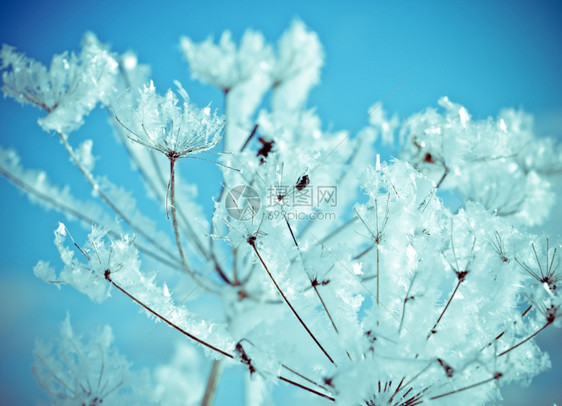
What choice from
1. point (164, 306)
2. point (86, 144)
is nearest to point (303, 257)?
point (164, 306)

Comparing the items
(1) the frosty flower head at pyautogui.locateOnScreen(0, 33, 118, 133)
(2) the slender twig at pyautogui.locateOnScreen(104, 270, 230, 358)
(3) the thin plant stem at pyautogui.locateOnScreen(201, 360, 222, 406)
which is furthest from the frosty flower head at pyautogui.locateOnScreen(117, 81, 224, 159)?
(3) the thin plant stem at pyautogui.locateOnScreen(201, 360, 222, 406)

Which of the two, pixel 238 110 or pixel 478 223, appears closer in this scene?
pixel 478 223

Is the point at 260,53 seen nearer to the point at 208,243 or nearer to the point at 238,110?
the point at 238,110

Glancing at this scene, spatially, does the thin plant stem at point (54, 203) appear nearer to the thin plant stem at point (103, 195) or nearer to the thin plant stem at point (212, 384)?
the thin plant stem at point (103, 195)

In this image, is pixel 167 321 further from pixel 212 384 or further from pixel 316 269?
pixel 212 384

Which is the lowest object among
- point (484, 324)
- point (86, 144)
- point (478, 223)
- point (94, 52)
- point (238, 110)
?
point (484, 324)

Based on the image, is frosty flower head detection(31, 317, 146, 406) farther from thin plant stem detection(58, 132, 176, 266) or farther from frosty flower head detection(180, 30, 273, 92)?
frosty flower head detection(180, 30, 273, 92)
